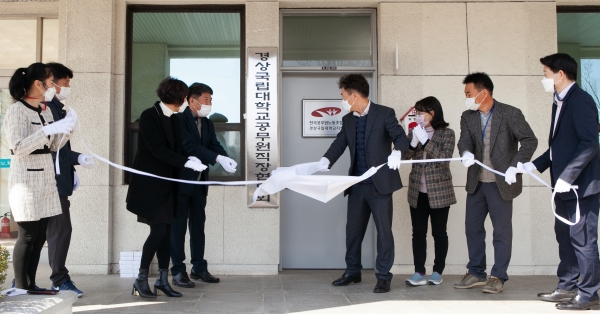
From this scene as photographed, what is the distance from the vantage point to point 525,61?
640cm

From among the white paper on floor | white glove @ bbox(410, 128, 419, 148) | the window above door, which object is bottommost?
the white paper on floor

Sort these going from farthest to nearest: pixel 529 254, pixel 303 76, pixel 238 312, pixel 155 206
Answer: pixel 303 76 → pixel 529 254 → pixel 155 206 → pixel 238 312

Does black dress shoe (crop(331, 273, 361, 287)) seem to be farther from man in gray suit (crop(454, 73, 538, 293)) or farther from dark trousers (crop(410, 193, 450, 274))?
man in gray suit (crop(454, 73, 538, 293))

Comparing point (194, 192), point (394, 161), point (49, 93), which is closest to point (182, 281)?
point (194, 192)

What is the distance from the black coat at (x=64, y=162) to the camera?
454cm

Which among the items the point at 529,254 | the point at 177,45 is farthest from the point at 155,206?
the point at 529,254

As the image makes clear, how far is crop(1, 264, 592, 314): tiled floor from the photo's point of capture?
4.31 m

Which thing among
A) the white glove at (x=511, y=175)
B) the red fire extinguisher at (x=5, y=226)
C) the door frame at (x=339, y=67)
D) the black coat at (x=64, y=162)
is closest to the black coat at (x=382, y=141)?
the white glove at (x=511, y=175)

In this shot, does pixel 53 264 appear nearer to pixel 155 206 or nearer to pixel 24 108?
pixel 155 206

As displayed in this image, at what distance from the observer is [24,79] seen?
4266mm

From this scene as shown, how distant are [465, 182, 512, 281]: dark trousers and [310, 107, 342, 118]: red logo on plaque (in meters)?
2.05

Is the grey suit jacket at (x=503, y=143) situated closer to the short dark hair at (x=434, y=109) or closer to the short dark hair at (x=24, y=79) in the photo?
the short dark hair at (x=434, y=109)

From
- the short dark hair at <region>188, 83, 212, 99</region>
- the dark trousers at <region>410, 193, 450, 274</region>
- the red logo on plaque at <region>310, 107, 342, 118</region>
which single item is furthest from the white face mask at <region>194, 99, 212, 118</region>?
the dark trousers at <region>410, 193, 450, 274</region>

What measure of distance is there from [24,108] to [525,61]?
5.19 m
